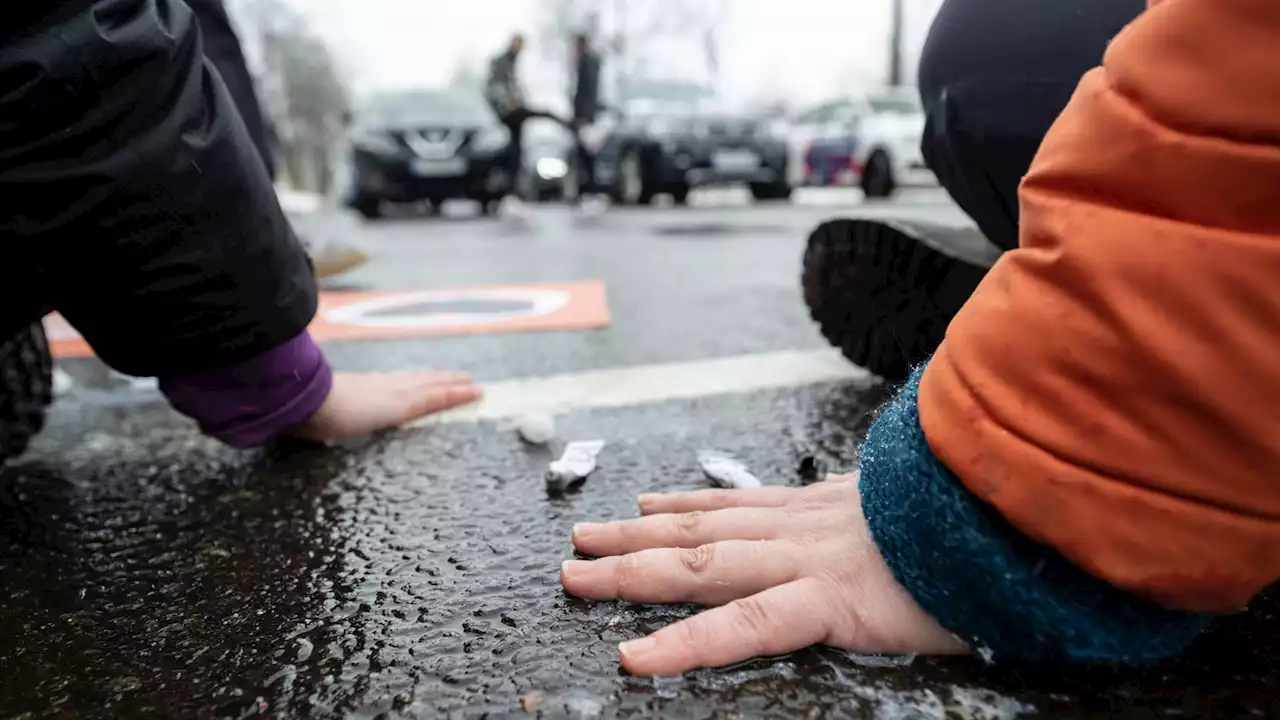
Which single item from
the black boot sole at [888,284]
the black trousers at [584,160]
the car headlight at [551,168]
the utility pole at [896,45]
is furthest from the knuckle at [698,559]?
the utility pole at [896,45]

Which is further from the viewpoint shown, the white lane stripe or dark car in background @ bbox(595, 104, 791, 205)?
dark car in background @ bbox(595, 104, 791, 205)

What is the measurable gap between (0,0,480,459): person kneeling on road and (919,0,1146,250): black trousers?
1.03 m

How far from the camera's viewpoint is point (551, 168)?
60.8 ft

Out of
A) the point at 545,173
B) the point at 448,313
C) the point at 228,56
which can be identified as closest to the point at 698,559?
the point at 228,56

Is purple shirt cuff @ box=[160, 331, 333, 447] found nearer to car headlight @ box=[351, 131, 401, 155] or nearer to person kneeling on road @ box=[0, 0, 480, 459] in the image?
person kneeling on road @ box=[0, 0, 480, 459]

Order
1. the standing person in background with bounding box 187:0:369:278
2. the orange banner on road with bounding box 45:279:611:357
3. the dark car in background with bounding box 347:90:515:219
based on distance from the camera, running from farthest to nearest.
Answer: the dark car in background with bounding box 347:90:515:219 < the orange banner on road with bounding box 45:279:611:357 < the standing person in background with bounding box 187:0:369:278

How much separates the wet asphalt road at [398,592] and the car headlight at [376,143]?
8.07 m

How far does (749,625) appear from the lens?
2.64 ft

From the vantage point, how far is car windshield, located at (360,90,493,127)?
390 inches

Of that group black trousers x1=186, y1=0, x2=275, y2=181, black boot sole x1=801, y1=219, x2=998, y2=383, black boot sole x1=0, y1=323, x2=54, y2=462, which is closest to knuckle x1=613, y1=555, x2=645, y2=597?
black boot sole x1=801, y1=219, x2=998, y2=383

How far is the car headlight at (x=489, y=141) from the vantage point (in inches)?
381

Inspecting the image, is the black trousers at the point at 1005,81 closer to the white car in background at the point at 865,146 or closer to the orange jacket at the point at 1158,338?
the orange jacket at the point at 1158,338

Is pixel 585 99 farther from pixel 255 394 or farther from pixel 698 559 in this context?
pixel 698 559

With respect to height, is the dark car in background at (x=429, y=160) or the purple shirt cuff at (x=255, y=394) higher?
the purple shirt cuff at (x=255, y=394)
